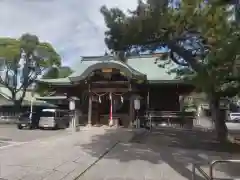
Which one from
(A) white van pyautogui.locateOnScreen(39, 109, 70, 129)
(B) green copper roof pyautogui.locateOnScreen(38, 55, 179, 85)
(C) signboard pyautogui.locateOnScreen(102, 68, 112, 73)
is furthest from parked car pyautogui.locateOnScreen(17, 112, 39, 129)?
(C) signboard pyautogui.locateOnScreen(102, 68, 112, 73)

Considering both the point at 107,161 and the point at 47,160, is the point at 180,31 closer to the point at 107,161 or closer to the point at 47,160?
the point at 107,161

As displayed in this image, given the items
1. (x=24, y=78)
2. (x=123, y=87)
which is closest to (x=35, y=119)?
(x=123, y=87)

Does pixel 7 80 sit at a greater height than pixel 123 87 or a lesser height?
greater

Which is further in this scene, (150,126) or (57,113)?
(57,113)

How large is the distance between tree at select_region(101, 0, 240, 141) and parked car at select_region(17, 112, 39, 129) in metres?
16.4

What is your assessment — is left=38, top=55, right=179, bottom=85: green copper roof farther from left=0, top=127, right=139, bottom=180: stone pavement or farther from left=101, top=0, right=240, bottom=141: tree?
left=0, top=127, right=139, bottom=180: stone pavement

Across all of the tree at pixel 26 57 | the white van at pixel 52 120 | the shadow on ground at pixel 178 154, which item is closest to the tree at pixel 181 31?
the shadow on ground at pixel 178 154

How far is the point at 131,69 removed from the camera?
22.7m

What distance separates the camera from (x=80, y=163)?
382 inches

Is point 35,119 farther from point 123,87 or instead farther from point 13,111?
point 13,111

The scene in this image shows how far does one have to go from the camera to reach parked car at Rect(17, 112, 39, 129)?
25766 mm

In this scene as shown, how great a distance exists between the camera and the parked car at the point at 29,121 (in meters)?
25.8

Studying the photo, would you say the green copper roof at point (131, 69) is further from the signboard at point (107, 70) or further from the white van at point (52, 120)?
the white van at point (52, 120)

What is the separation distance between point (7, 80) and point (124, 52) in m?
28.5
